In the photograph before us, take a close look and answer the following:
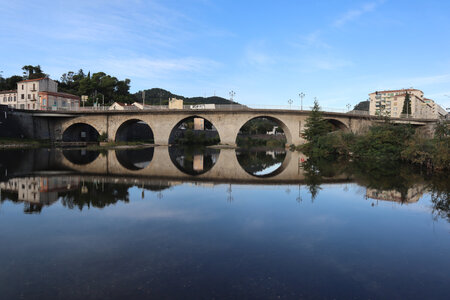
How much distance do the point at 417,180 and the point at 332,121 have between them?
103 feet

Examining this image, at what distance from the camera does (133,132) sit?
56.2 metres

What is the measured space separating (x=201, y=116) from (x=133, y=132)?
20.5 metres

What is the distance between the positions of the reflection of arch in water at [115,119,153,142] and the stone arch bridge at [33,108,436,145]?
4.77ft

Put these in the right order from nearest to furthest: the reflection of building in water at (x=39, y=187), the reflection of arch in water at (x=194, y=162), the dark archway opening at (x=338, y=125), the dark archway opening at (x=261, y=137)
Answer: the reflection of building in water at (x=39, y=187) < the reflection of arch in water at (x=194, y=162) < the dark archway opening at (x=338, y=125) < the dark archway opening at (x=261, y=137)

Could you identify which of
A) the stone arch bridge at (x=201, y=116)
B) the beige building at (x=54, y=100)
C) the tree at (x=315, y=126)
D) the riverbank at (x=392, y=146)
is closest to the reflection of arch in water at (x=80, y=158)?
the stone arch bridge at (x=201, y=116)

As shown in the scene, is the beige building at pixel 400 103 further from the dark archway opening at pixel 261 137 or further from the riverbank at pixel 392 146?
the riverbank at pixel 392 146

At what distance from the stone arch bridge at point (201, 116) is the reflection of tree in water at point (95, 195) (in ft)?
93.4

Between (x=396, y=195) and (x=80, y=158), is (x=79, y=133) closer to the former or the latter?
(x=80, y=158)

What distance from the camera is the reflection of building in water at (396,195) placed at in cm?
1086

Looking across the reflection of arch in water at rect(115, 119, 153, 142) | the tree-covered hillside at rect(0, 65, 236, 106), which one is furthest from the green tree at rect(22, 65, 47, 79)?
the reflection of arch in water at rect(115, 119, 153, 142)

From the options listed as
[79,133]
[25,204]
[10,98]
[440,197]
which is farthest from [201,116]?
[10,98]

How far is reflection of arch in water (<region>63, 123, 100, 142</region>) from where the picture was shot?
4859 centimetres

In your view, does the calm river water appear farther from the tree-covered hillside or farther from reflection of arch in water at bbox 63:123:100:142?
the tree-covered hillside

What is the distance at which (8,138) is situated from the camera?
3725 cm
